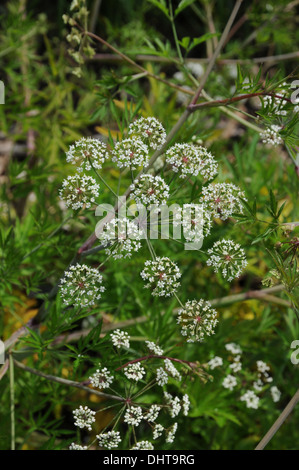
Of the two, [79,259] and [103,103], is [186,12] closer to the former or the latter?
[103,103]

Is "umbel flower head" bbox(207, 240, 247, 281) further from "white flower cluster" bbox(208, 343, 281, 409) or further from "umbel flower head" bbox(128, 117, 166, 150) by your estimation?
"white flower cluster" bbox(208, 343, 281, 409)

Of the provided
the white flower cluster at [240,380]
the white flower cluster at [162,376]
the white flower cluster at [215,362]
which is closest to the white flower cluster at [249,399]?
the white flower cluster at [240,380]

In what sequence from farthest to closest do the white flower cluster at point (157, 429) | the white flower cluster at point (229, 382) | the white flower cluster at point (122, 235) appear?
the white flower cluster at point (229, 382) < the white flower cluster at point (157, 429) < the white flower cluster at point (122, 235)

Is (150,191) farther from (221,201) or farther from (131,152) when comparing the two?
(221,201)

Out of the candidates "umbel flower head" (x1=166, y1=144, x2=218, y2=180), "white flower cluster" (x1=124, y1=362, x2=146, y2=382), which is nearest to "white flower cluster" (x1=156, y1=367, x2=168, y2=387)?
"white flower cluster" (x1=124, y1=362, x2=146, y2=382)

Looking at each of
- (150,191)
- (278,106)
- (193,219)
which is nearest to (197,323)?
(193,219)

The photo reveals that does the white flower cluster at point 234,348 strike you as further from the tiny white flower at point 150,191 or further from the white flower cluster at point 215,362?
the tiny white flower at point 150,191

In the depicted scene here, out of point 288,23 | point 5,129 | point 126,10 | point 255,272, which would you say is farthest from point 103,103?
point 288,23

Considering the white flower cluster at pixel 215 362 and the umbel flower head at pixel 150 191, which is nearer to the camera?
the umbel flower head at pixel 150 191
